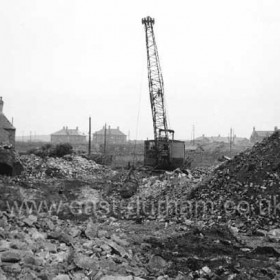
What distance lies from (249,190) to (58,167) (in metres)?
13.1

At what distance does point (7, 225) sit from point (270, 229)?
21.9 feet

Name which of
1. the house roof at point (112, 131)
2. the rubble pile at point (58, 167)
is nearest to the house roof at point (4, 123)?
the rubble pile at point (58, 167)

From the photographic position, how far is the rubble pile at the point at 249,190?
10422 mm

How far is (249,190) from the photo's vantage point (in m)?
11.7

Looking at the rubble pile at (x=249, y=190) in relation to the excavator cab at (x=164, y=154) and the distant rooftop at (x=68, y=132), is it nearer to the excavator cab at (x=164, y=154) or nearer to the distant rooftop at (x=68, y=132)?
the excavator cab at (x=164, y=154)

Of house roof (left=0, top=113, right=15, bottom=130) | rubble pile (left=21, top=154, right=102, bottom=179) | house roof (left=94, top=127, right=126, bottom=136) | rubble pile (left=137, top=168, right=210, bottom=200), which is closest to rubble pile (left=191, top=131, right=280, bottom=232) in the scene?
rubble pile (left=137, top=168, right=210, bottom=200)

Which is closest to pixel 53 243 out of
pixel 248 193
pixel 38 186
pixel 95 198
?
pixel 248 193

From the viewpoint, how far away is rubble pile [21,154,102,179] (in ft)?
65.5

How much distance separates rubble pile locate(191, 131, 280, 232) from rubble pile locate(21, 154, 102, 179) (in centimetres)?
988

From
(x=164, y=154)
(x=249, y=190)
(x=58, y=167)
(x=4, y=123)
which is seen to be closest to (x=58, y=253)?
(x=249, y=190)

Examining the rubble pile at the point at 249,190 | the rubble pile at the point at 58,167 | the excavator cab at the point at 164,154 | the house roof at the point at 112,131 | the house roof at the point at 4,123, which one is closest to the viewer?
the rubble pile at the point at 249,190

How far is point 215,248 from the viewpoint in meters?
8.05

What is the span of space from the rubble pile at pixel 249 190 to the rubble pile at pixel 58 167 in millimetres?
9883

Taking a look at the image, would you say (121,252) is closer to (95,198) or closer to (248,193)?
(248,193)
